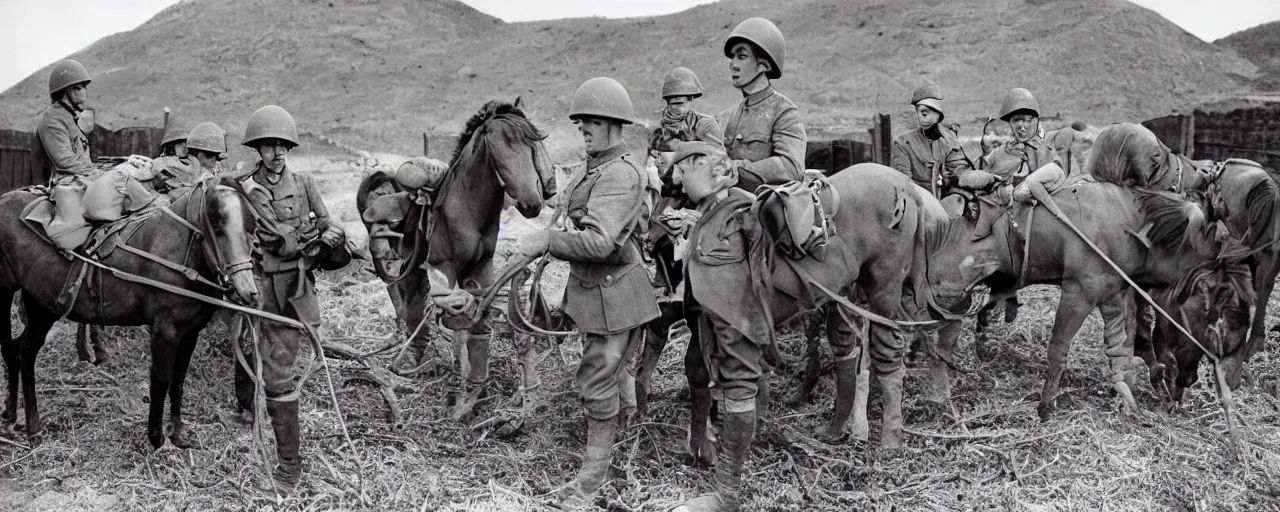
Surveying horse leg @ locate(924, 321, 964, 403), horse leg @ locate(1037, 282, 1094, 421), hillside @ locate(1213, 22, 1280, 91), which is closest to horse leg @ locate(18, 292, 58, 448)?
horse leg @ locate(924, 321, 964, 403)

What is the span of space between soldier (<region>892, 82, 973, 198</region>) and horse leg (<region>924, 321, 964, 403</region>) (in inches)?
45.6

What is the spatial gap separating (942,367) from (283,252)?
4198 mm

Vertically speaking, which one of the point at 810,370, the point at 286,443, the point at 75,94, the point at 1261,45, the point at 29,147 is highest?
the point at 1261,45

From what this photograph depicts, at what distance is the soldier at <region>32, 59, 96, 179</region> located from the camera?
6.09 m

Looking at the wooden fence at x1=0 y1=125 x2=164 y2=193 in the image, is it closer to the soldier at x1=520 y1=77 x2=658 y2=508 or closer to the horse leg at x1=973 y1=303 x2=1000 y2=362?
the soldier at x1=520 y1=77 x2=658 y2=508

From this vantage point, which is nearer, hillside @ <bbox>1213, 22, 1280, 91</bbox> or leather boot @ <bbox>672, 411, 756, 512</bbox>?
leather boot @ <bbox>672, 411, 756, 512</bbox>

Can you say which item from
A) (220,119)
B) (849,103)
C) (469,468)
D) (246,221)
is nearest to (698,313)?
(469,468)

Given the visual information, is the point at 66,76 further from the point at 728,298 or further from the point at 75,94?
the point at 728,298

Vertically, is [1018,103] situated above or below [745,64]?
below

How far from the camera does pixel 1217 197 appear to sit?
19.4 ft

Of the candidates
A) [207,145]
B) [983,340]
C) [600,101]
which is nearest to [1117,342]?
[983,340]

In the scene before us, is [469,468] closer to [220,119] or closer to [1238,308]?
[1238,308]

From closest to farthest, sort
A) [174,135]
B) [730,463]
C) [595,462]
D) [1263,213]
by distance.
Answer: [730,463] → [595,462] → [1263,213] → [174,135]

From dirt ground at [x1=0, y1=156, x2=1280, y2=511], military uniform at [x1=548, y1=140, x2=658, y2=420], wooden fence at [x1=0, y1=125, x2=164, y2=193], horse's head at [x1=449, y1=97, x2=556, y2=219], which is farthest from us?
wooden fence at [x1=0, y1=125, x2=164, y2=193]
